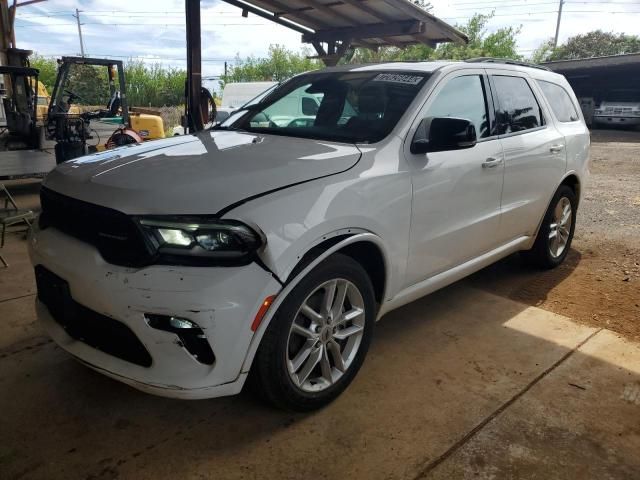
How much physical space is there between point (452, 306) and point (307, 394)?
5.81ft

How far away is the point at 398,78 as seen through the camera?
320 cm

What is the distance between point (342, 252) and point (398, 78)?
132cm

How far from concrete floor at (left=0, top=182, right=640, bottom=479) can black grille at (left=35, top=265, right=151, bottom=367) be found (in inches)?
17.5

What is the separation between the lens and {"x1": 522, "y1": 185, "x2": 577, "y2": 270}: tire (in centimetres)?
438

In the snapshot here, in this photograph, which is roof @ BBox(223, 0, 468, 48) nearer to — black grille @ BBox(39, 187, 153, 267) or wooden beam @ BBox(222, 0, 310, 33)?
wooden beam @ BBox(222, 0, 310, 33)

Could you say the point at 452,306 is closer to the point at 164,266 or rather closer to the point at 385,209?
the point at 385,209

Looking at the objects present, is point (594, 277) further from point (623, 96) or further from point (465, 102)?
point (623, 96)

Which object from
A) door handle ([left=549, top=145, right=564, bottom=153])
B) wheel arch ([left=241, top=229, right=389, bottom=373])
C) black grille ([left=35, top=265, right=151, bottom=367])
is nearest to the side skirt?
wheel arch ([left=241, top=229, right=389, bottom=373])

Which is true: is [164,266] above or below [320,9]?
below

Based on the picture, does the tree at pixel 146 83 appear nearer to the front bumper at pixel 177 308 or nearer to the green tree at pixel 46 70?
the green tree at pixel 46 70

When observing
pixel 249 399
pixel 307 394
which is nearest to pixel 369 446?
pixel 307 394

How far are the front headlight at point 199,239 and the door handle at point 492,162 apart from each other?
1879 mm

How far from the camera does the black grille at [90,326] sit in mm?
2131

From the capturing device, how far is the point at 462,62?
3.47 metres
